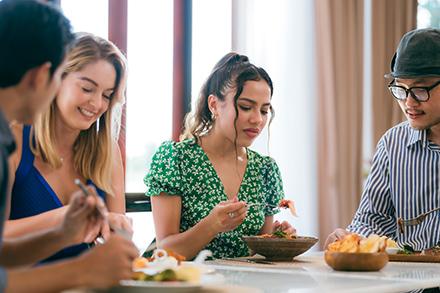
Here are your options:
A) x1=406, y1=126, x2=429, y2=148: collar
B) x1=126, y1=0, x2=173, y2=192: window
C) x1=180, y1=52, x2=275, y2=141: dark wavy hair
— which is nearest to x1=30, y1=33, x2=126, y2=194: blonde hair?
x1=180, y1=52, x2=275, y2=141: dark wavy hair

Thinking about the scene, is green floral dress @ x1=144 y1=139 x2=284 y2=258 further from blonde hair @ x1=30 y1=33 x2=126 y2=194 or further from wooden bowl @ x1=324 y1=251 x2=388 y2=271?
wooden bowl @ x1=324 y1=251 x2=388 y2=271

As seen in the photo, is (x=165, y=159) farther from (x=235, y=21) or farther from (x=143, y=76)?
(x=235, y=21)

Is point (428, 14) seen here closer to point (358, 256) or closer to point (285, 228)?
point (285, 228)

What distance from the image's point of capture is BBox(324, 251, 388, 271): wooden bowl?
2381 mm

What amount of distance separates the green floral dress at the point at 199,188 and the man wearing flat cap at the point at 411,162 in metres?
0.35

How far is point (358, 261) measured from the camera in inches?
93.9

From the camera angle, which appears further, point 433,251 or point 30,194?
point 433,251

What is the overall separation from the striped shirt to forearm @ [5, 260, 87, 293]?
2039 mm

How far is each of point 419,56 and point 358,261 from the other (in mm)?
1015

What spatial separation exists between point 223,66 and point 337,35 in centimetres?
184

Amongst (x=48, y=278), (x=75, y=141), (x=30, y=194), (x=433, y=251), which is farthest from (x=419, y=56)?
(x=48, y=278)

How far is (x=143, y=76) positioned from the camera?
4.28m

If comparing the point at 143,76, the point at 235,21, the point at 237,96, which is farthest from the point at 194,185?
the point at 235,21

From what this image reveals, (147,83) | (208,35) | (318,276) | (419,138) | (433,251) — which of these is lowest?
(433,251)
